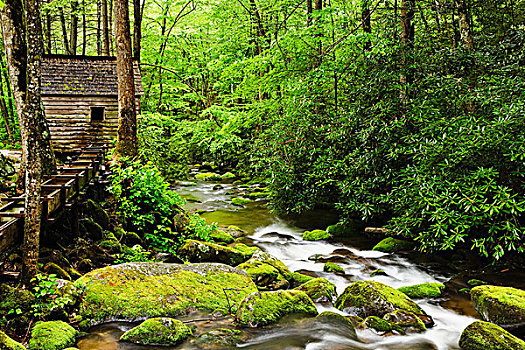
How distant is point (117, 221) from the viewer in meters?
8.65

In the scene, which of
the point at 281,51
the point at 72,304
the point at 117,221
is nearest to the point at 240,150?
the point at 281,51

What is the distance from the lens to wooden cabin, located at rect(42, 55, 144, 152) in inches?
658

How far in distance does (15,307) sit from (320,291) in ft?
14.8

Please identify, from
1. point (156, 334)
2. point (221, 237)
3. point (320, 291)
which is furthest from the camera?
point (221, 237)

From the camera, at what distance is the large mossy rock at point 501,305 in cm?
568

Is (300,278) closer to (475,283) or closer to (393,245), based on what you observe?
(393,245)

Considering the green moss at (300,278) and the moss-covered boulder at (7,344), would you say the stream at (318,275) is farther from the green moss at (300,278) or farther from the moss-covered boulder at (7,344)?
the moss-covered boulder at (7,344)

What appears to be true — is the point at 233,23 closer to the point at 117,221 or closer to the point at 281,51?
the point at 281,51

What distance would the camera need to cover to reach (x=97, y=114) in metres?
17.5

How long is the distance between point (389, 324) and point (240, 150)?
736 inches

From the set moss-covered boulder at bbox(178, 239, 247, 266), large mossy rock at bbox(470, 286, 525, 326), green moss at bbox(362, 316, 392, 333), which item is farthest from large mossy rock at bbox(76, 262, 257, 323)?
large mossy rock at bbox(470, 286, 525, 326)

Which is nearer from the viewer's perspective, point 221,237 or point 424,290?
point 424,290

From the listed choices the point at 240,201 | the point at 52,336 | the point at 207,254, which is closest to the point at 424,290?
the point at 207,254

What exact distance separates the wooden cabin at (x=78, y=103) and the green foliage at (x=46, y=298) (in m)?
12.4
